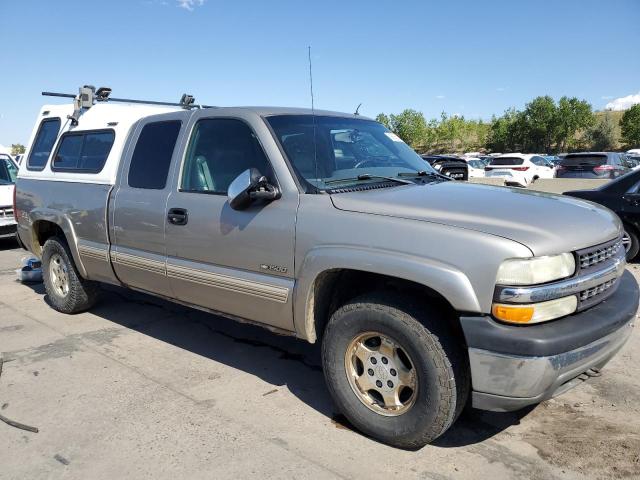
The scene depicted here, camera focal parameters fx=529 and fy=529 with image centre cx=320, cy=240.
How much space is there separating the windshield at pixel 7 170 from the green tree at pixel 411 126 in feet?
258

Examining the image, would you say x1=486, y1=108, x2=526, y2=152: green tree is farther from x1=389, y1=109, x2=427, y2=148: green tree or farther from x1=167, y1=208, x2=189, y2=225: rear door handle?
x1=167, y1=208, x2=189, y2=225: rear door handle

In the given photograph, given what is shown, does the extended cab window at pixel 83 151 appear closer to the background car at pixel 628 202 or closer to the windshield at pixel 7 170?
the windshield at pixel 7 170

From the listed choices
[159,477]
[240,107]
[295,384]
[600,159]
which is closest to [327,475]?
[159,477]

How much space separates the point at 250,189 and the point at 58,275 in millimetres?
3316

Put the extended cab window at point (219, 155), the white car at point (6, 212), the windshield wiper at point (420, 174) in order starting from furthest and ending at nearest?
the white car at point (6, 212) < the windshield wiper at point (420, 174) < the extended cab window at point (219, 155)

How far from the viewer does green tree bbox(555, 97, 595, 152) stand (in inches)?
2694

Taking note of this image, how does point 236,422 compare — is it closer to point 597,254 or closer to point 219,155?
point 219,155

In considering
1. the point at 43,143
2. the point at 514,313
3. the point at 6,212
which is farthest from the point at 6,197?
the point at 514,313

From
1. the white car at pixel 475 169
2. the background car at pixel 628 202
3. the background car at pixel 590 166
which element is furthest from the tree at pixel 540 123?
the background car at pixel 628 202

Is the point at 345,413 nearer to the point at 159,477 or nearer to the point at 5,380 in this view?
the point at 159,477

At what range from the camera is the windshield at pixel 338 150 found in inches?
137

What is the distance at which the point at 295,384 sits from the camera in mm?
3863

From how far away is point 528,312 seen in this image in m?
2.51

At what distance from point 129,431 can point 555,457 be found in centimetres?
246
